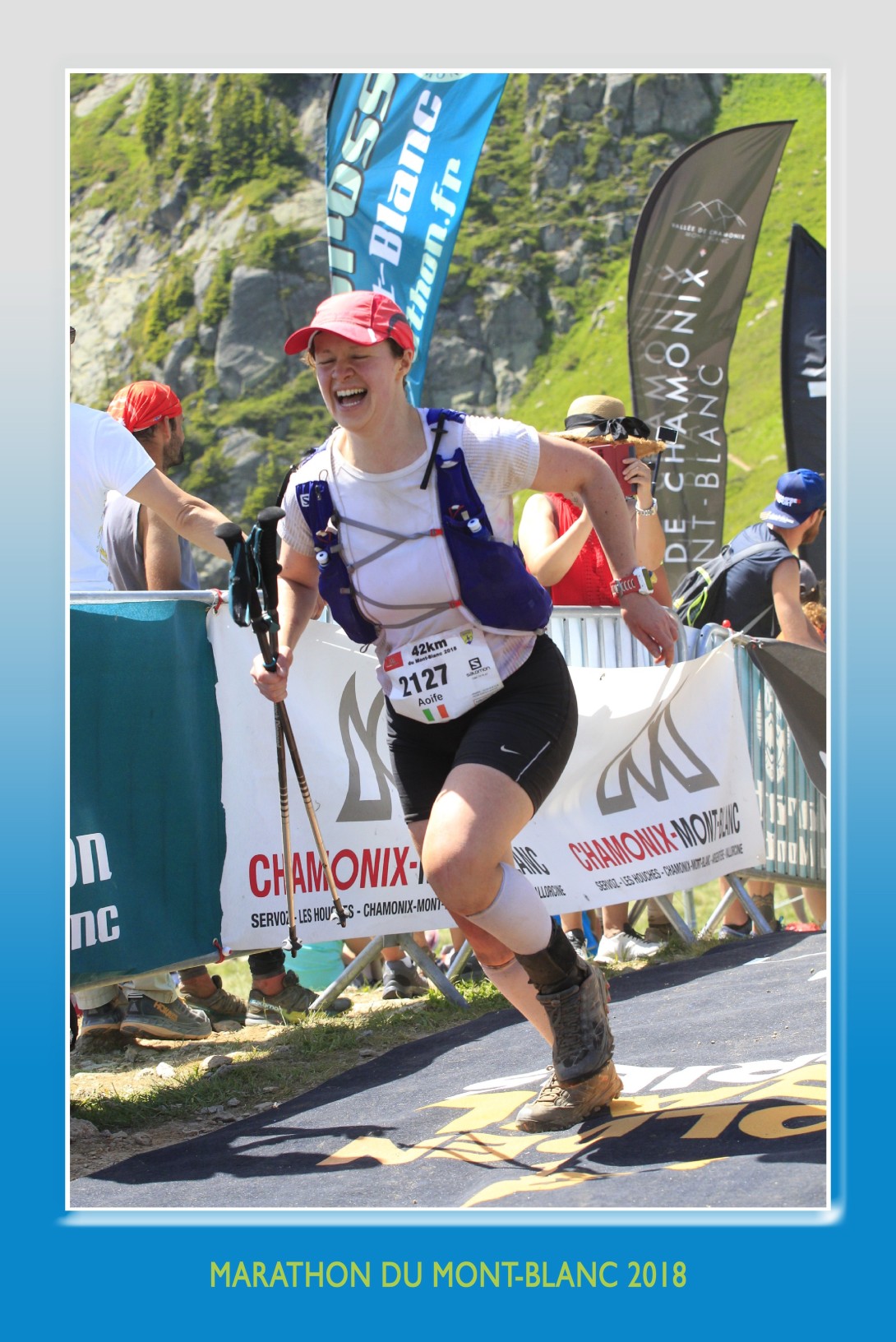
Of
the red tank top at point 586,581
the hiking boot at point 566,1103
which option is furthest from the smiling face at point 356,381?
the red tank top at point 586,581

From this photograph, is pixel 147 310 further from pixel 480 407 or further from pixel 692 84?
pixel 692 84

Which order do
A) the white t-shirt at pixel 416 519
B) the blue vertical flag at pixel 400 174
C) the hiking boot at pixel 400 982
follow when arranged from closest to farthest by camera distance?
the white t-shirt at pixel 416 519 < the hiking boot at pixel 400 982 < the blue vertical flag at pixel 400 174

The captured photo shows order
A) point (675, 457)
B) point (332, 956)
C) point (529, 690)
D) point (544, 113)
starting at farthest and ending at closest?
point (544, 113) → point (675, 457) → point (332, 956) → point (529, 690)

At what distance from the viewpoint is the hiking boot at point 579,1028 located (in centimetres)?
381

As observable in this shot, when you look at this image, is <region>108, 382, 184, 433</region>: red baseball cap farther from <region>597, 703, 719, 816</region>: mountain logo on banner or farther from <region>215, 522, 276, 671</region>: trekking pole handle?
<region>597, 703, 719, 816</region>: mountain logo on banner

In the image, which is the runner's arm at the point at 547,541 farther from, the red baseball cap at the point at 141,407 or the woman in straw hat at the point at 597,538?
the red baseball cap at the point at 141,407

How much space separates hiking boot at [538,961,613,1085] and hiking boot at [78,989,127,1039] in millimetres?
2185

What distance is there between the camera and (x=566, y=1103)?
3.91 m

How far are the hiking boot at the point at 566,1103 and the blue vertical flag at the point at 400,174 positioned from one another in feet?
19.9

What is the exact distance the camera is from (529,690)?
3857mm

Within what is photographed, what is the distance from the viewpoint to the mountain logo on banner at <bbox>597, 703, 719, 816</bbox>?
682cm
